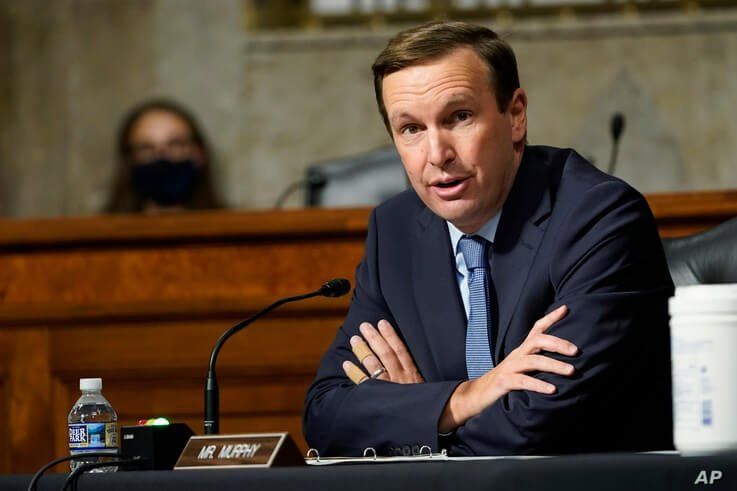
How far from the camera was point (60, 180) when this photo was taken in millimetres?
7746

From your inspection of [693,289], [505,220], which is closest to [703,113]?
[505,220]

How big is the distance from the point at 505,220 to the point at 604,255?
0.25m

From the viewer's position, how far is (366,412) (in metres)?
2.37

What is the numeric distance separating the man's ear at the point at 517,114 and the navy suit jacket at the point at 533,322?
49mm

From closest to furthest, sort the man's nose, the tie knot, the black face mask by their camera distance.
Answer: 1. the man's nose
2. the tie knot
3. the black face mask

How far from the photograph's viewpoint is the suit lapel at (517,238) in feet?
8.24

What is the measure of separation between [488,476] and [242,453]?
0.36 meters

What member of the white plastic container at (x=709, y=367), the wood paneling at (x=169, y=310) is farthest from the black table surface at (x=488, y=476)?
the wood paneling at (x=169, y=310)

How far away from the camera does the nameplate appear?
5.70 ft

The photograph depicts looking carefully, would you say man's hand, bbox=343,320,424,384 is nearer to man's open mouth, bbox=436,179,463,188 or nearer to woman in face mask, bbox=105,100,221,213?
man's open mouth, bbox=436,179,463,188

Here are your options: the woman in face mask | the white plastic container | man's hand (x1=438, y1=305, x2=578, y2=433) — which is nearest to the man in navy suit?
man's hand (x1=438, y1=305, x2=578, y2=433)

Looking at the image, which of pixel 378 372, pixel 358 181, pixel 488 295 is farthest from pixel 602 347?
pixel 358 181

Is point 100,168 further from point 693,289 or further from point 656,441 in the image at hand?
point 693,289

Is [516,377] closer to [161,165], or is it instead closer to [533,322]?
[533,322]
